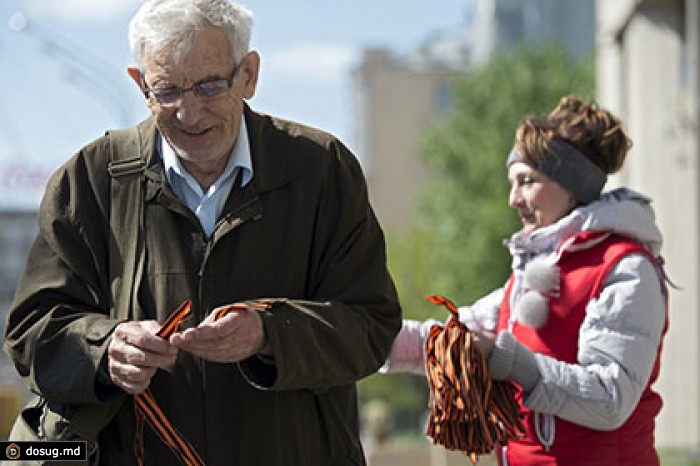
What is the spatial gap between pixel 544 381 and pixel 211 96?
146 centimetres

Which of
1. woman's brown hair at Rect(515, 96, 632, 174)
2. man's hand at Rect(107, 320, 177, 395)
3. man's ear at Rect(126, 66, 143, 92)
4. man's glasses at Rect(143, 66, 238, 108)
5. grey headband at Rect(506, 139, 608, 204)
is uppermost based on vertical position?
man's ear at Rect(126, 66, 143, 92)

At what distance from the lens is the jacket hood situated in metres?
4.63

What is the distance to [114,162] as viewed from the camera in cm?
379

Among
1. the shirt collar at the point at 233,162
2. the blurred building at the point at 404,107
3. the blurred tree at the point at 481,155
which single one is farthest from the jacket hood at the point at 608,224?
the blurred building at the point at 404,107

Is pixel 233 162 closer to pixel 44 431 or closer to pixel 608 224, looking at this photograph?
pixel 44 431

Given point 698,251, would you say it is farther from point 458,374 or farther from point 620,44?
point 458,374

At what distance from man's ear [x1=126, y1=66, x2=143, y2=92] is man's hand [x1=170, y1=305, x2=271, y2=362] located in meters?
0.63

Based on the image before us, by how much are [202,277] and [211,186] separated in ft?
0.82

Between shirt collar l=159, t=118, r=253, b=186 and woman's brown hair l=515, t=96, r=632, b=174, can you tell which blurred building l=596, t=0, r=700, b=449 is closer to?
woman's brown hair l=515, t=96, r=632, b=174

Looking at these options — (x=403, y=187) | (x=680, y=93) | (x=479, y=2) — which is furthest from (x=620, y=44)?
(x=479, y=2)

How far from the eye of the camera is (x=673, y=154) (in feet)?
61.7

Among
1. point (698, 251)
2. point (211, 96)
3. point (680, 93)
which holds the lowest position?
point (698, 251)

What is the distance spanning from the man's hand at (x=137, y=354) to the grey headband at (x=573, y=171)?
1.69 meters

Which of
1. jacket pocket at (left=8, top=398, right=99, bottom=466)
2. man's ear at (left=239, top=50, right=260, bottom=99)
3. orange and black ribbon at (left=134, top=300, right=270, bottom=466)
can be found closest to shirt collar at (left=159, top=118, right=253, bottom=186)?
man's ear at (left=239, top=50, right=260, bottom=99)
